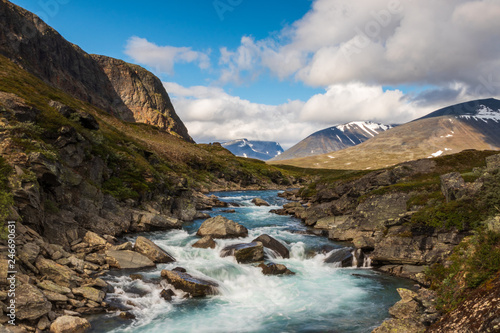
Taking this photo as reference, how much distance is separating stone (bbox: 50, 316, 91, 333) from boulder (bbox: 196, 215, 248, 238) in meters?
16.8

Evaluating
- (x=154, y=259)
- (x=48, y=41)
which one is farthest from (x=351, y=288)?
(x=48, y=41)

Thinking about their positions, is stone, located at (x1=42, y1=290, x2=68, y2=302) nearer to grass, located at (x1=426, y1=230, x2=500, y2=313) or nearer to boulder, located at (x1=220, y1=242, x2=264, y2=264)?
boulder, located at (x1=220, y1=242, x2=264, y2=264)

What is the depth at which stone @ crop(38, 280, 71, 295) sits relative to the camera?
551 inches

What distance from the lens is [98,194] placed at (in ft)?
96.7

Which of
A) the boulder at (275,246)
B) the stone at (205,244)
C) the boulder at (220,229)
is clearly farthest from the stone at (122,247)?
the boulder at (275,246)

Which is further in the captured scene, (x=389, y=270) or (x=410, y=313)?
(x=389, y=270)

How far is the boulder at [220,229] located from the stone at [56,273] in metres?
15.0

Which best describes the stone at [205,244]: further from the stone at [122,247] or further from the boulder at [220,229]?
the stone at [122,247]

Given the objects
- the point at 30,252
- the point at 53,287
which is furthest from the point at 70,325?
the point at 30,252

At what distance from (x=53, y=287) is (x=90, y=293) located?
5.85 feet

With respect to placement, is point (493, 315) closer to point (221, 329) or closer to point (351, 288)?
point (221, 329)

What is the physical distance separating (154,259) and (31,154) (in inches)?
490

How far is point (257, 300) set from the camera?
17.8 metres

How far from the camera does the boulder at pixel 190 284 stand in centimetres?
1783
